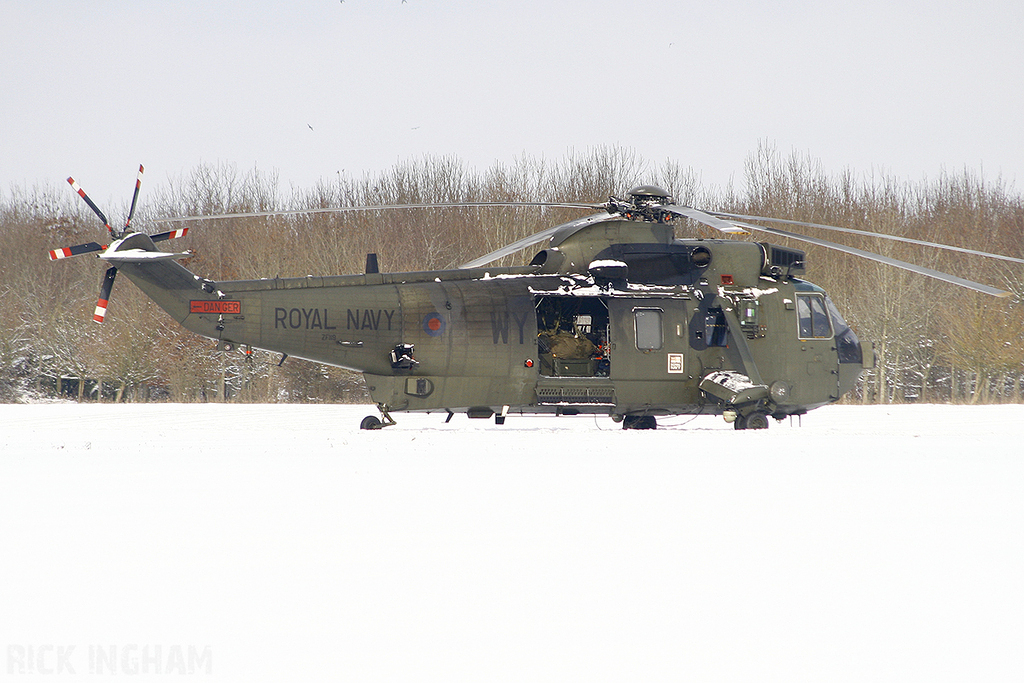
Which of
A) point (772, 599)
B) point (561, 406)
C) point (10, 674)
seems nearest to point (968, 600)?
point (772, 599)

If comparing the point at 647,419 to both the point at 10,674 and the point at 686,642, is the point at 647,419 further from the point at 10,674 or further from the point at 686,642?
the point at 10,674

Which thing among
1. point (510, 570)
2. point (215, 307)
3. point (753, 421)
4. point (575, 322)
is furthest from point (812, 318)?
point (510, 570)

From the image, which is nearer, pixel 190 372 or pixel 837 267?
pixel 190 372

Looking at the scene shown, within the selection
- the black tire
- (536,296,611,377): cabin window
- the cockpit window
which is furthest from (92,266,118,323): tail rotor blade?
the cockpit window

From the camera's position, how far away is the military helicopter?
11.0 metres

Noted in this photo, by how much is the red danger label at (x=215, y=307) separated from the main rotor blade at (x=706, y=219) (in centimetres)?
652

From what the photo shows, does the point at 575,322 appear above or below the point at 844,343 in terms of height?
above

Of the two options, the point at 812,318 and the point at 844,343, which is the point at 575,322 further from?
the point at 844,343

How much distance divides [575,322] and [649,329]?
1179 mm

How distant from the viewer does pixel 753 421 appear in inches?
476

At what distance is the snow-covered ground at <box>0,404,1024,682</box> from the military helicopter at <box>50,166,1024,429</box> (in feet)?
13.8

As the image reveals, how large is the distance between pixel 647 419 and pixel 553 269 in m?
2.94

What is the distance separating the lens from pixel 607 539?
14.9 ft

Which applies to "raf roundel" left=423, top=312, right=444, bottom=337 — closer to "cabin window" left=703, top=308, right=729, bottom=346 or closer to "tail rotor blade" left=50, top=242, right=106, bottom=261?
"cabin window" left=703, top=308, right=729, bottom=346
